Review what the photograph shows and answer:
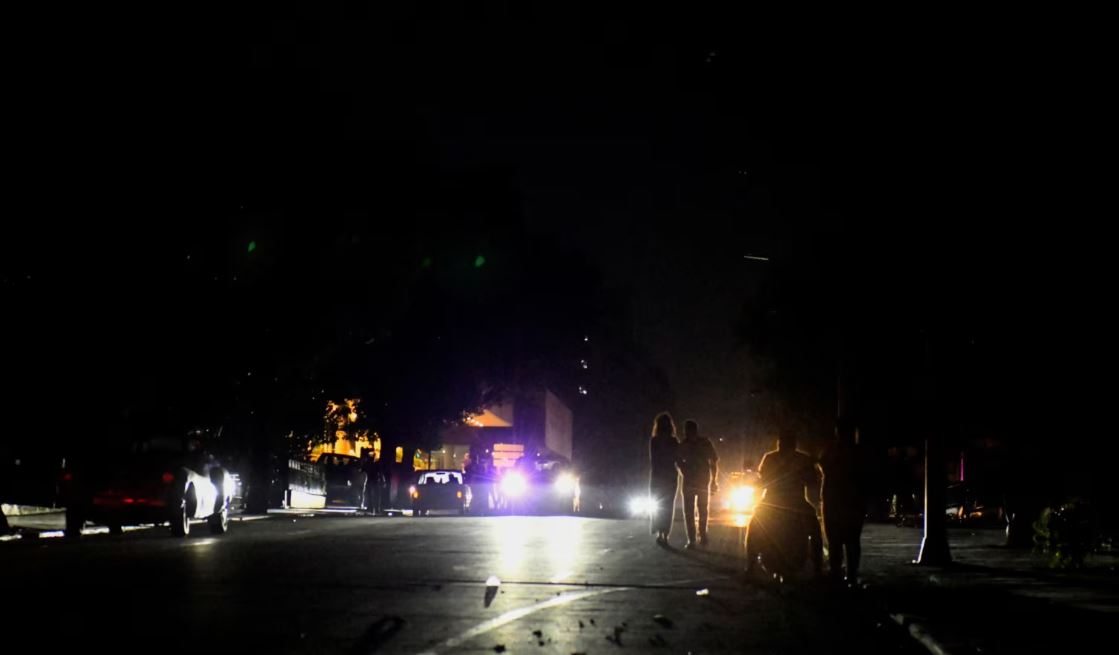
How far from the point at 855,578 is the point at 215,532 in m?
15.0

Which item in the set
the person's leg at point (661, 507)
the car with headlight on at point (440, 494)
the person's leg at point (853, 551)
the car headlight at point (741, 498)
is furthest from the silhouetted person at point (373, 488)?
the person's leg at point (853, 551)

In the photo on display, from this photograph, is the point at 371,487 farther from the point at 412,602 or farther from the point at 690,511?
the point at 412,602

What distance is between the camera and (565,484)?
184 ft

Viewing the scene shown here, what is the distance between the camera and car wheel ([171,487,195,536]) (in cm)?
2662

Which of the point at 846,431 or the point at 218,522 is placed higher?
the point at 846,431

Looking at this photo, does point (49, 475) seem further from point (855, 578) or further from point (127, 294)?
point (855, 578)

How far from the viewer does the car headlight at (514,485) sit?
54.3 meters

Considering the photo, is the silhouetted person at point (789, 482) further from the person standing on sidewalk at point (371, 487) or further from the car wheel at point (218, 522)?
the person standing on sidewalk at point (371, 487)

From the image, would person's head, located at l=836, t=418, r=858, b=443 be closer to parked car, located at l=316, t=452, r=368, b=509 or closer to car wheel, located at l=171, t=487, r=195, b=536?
car wheel, located at l=171, t=487, r=195, b=536

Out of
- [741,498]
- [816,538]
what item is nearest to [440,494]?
[741,498]

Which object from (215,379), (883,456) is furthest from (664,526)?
(883,456)

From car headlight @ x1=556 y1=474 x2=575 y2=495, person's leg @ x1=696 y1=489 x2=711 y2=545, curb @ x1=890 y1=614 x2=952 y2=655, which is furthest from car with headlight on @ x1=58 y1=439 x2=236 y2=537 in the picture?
car headlight @ x1=556 y1=474 x2=575 y2=495

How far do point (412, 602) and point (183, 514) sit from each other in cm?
1376

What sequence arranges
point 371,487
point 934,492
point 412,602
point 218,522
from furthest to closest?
point 371,487 < point 218,522 < point 934,492 < point 412,602
